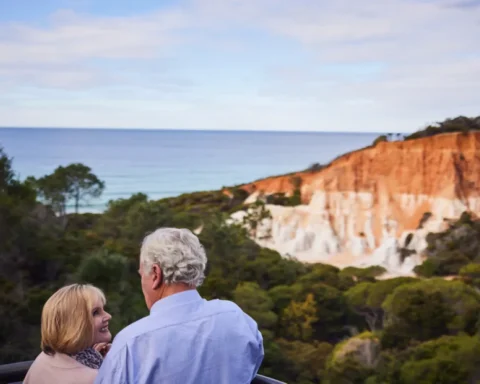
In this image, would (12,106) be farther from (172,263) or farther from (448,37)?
(172,263)

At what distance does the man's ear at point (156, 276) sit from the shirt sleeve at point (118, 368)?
145mm

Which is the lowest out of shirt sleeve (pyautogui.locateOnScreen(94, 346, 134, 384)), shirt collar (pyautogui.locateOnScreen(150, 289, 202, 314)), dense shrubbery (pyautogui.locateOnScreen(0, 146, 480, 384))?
dense shrubbery (pyautogui.locateOnScreen(0, 146, 480, 384))

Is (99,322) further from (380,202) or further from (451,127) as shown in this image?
(451,127)

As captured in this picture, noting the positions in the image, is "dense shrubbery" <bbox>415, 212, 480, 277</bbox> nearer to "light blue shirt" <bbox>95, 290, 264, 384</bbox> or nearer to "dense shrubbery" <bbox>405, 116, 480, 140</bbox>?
"dense shrubbery" <bbox>405, 116, 480, 140</bbox>

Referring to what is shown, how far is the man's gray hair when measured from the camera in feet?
4.17

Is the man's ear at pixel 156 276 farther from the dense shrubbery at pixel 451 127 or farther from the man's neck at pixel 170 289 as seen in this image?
the dense shrubbery at pixel 451 127

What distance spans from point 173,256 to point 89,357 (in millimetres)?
335

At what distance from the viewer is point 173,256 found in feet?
4.16

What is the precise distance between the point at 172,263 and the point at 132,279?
952 centimetres

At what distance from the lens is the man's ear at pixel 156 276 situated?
1.28 meters

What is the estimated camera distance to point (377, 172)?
100 feet

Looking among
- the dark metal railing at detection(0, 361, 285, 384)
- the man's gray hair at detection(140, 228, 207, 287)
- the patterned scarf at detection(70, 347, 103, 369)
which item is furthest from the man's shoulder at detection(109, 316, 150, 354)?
the dark metal railing at detection(0, 361, 285, 384)

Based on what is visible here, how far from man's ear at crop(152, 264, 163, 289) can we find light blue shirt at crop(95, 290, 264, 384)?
4 cm

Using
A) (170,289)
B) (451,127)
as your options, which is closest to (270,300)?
(170,289)
